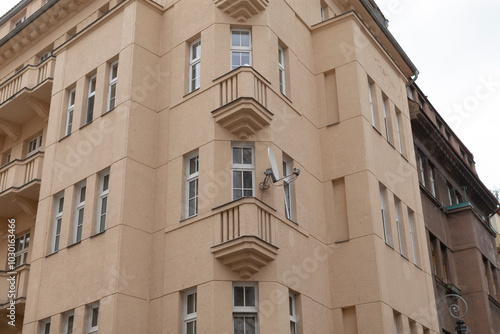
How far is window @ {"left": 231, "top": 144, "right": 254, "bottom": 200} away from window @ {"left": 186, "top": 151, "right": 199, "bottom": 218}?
3.50 feet

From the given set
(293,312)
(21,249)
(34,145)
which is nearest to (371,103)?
(293,312)

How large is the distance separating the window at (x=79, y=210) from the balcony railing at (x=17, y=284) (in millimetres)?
2588

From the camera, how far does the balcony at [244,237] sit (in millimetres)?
14672

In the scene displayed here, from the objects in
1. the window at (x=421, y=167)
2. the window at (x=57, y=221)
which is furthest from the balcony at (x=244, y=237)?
the window at (x=421, y=167)

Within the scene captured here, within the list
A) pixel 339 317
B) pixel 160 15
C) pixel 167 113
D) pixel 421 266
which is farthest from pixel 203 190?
pixel 421 266

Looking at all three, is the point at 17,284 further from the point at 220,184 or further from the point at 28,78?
the point at 220,184

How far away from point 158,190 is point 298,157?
393 cm

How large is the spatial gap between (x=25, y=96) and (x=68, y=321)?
9.43 m

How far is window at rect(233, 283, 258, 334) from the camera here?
14625 millimetres

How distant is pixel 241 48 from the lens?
1806 centimetres

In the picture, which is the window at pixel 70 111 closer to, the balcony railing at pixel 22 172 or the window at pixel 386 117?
the balcony railing at pixel 22 172

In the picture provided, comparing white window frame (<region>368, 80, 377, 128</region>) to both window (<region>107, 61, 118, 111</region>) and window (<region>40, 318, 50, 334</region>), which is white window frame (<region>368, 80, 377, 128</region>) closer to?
window (<region>107, 61, 118, 111</region>)

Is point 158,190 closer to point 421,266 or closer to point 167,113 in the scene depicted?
point 167,113

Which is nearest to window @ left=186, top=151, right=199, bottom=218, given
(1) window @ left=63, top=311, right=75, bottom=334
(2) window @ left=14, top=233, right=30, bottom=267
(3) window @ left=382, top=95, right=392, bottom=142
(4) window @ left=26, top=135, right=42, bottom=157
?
(1) window @ left=63, top=311, right=75, bottom=334
